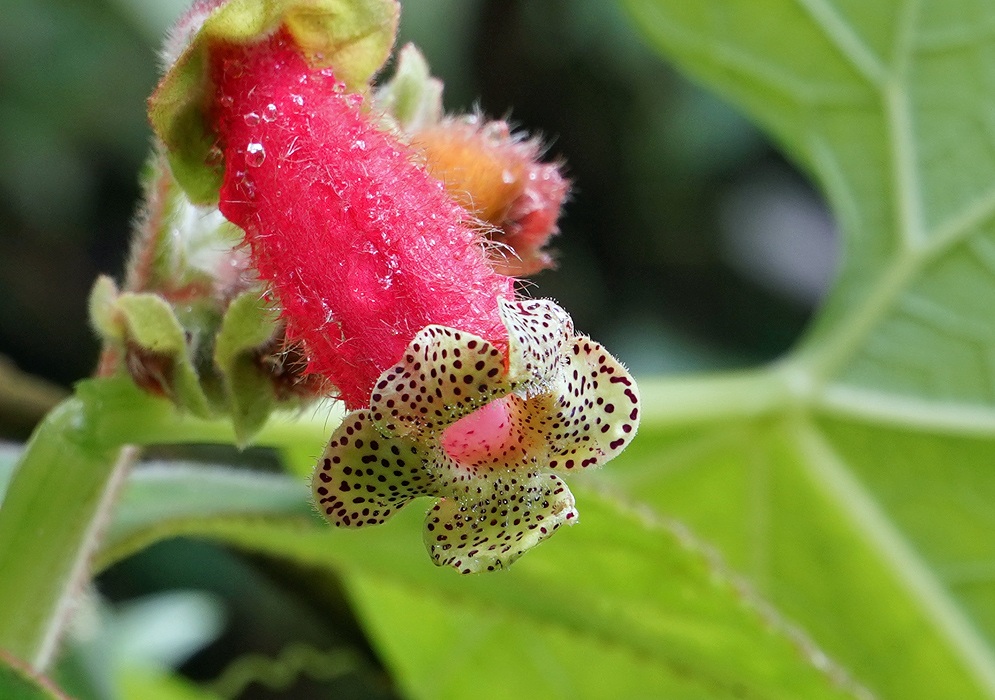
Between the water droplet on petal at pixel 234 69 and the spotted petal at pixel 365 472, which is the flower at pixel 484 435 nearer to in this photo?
the spotted petal at pixel 365 472

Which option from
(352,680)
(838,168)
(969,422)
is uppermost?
(838,168)

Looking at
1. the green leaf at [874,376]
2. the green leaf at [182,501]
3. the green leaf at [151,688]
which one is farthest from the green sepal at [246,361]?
the green leaf at [151,688]

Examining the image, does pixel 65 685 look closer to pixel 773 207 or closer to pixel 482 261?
pixel 482 261

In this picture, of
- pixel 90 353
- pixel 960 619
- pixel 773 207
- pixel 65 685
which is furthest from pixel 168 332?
pixel 773 207

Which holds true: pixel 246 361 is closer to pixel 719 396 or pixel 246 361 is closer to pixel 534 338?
pixel 534 338

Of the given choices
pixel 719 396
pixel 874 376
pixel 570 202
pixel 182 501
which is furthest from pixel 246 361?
pixel 570 202

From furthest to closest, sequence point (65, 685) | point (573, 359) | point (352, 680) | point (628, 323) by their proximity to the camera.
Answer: point (628, 323)
point (352, 680)
point (65, 685)
point (573, 359)
